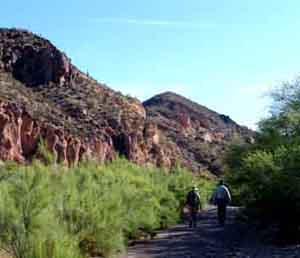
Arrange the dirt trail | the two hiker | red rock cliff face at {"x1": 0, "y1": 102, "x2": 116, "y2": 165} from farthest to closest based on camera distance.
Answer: red rock cliff face at {"x1": 0, "y1": 102, "x2": 116, "y2": 165} < the two hiker < the dirt trail

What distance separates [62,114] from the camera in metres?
63.6

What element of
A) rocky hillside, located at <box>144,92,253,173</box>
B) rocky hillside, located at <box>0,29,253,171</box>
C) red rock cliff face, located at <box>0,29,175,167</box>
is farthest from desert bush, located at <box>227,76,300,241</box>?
rocky hillside, located at <box>144,92,253,173</box>

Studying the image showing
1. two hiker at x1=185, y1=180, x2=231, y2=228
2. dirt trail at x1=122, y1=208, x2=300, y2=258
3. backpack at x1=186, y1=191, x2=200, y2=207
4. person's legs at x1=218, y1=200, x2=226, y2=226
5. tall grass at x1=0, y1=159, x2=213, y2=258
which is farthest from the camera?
backpack at x1=186, y1=191, x2=200, y2=207

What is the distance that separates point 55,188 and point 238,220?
49.2 ft

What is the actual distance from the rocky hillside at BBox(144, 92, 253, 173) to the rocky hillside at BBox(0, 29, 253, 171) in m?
3.11

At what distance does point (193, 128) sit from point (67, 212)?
3870 inches

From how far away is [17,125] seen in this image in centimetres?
5719

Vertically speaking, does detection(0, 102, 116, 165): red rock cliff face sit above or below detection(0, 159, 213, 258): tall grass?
above

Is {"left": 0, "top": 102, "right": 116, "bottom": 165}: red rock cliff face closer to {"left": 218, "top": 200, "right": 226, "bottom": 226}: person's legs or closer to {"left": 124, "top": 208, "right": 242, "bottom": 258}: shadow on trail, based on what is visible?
{"left": 218, "top": 200, "right": 226, "bottom": 226}: person's legs

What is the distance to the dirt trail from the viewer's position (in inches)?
766

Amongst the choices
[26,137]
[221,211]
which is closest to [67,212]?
[221,211]

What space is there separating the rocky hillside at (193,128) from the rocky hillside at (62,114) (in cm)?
311

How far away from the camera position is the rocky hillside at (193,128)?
9430 cm

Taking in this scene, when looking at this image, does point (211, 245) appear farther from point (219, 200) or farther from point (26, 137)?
point (26, 137)
